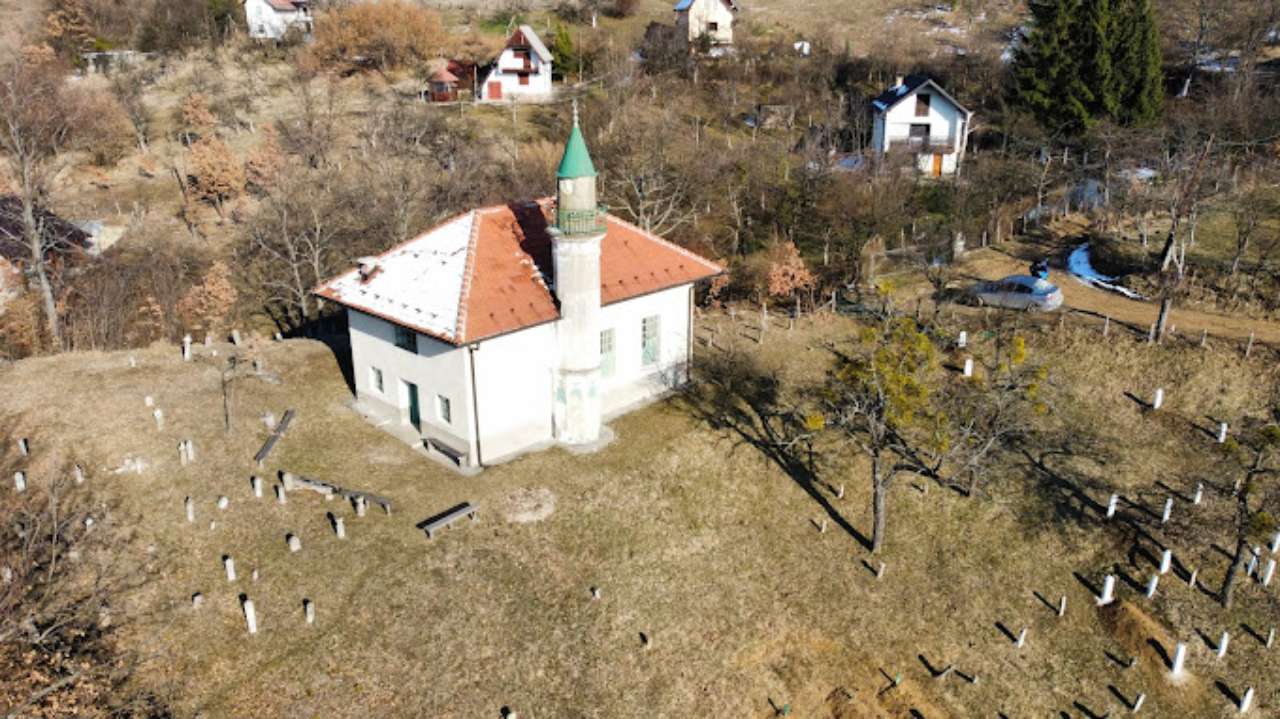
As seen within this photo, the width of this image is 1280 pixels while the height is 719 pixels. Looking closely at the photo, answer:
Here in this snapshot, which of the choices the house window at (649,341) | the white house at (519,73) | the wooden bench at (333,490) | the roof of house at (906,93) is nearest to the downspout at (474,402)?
the wooden bench at (333,490)

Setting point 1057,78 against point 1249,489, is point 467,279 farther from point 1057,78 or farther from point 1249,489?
point 1057,78

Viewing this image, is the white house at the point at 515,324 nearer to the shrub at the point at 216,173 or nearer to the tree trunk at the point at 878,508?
the tree trunk at the point at 878,508

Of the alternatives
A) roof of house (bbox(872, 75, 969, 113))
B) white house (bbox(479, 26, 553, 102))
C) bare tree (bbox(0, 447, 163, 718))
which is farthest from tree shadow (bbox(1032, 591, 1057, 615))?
white house (bbox(479, 26, 553, 102))

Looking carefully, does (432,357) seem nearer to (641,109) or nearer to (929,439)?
(929,439)

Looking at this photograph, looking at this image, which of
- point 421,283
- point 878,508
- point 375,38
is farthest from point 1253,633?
point 375,38

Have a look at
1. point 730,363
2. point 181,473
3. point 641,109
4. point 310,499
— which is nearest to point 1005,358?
point 730,363

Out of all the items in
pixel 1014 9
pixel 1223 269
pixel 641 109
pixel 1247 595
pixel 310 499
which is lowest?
pixel 1247 595
